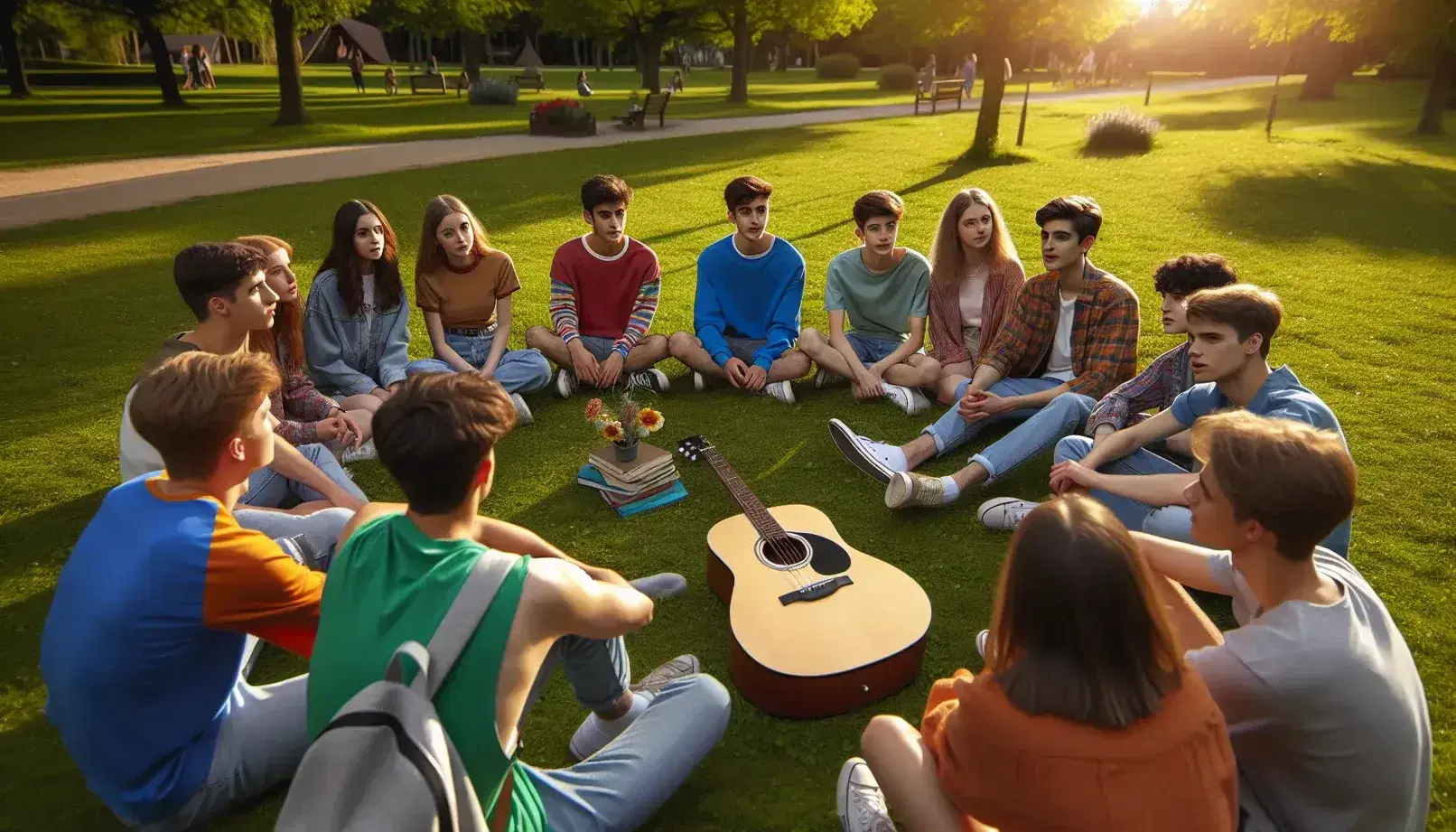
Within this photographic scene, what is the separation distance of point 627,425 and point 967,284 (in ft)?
8.99

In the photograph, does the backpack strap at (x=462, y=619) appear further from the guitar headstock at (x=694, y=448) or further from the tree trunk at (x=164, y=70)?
the tree trunk at (x=164, y=70)

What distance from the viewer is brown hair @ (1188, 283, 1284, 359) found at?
354cm

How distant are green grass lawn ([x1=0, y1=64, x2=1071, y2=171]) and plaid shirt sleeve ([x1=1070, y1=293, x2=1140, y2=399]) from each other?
1815cm

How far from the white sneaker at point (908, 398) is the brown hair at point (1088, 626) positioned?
4.10 metres

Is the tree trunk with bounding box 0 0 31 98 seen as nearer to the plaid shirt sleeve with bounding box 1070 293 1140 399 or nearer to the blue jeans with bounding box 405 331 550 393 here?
the blue jeans with bounding box 405 331 550 393

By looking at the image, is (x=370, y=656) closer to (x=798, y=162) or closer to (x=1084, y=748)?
(x=1084, y=748)

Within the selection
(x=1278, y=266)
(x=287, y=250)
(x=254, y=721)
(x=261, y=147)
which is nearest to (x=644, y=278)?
(x=287, y=250)

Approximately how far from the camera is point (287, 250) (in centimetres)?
472

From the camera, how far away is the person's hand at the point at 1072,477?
12.7 ft

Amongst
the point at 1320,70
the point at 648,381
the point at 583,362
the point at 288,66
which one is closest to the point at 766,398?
the point at 648,381

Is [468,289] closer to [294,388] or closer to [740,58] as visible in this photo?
[294,388]

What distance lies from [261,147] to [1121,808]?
67.0ft

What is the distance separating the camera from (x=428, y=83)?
34.6 m

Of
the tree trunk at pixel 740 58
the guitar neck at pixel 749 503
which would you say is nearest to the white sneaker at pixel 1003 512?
the guitar neck at pixel 749 503
